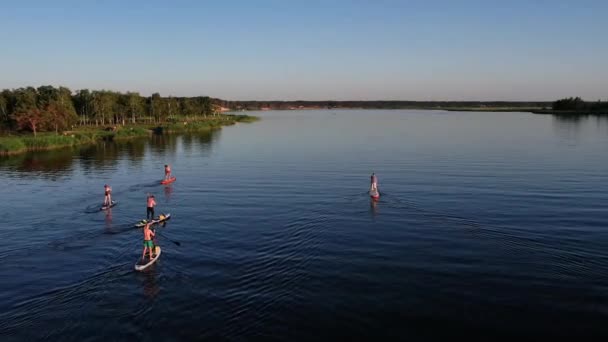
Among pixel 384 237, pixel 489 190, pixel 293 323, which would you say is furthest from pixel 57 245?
pixel 489 190

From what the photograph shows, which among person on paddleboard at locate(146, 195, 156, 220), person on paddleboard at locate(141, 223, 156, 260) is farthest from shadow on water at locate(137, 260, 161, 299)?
person on paddleboard at locate(146, 195, 156, 220)

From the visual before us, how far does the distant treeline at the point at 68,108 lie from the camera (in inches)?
4397

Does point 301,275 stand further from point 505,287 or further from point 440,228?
point 440,228

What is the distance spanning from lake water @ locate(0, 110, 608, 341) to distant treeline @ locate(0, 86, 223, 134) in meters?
59.5

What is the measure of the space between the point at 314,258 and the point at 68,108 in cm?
12550

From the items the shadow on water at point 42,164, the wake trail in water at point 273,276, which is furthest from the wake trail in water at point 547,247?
the shadow on water at point 42,164

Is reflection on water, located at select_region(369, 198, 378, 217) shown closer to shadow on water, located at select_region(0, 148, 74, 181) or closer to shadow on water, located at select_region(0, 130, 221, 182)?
shadow on water, located at select_region(0, 130, 221, 182)

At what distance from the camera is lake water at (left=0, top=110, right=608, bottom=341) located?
66.3ft

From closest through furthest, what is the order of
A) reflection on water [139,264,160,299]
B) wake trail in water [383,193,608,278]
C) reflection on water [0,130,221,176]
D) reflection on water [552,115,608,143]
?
reflection on water [139,264,160,299], wake trail in water [383,193,608,278], reflection on water [0,130,221,176], reflection on water [552,115,608,143]

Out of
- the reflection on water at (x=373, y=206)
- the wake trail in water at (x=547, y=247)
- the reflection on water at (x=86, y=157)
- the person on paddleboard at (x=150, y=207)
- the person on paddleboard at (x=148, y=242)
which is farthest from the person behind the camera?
the reflection on water at (x=86, y=157)

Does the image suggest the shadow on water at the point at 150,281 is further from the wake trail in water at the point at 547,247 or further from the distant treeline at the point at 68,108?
the distant treeline at the point at 68,108

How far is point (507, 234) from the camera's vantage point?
32.3 metres

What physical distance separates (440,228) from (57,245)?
91.5 ft

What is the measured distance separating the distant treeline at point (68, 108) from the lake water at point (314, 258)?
5949cm
